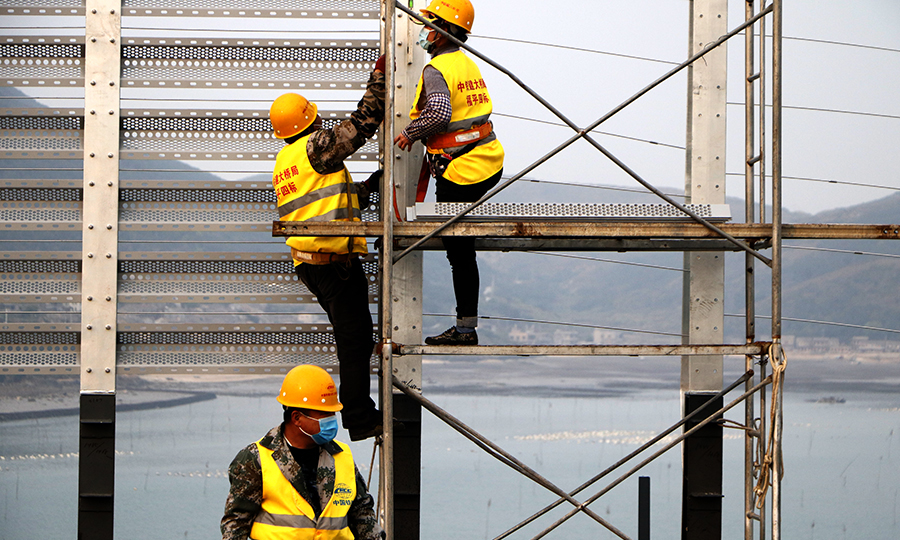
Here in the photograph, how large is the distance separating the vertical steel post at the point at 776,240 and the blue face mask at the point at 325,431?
2950mm

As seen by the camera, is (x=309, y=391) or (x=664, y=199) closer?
(x=309, y=391)

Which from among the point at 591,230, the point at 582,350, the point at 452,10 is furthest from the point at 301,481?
the point at 452,10

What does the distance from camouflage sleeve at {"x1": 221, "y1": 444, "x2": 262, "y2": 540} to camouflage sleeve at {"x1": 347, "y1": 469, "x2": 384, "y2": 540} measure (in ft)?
1.68

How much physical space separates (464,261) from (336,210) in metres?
0.93

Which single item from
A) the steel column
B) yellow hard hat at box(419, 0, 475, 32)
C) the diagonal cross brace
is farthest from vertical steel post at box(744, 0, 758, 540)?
yellow hard hat at box(419, 0, 475, 32)

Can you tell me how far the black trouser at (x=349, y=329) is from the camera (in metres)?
5.54

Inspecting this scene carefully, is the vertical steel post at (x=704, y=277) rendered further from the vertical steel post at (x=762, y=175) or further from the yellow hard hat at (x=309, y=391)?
the yellow hard hat at (x=309, y=391)

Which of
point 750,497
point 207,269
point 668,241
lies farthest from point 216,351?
point 750,497

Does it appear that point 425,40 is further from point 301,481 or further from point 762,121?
point 301,481

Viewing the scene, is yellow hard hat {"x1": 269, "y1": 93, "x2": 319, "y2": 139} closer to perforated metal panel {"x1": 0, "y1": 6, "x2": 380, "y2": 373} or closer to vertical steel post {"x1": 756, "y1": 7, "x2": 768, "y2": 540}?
perforated metal panel {"x1": 0, "y1": 6, "x2": 380, "y2": 373}

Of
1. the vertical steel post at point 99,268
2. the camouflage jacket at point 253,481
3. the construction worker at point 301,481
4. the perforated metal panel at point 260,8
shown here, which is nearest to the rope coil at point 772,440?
the construction worker at point 301,481

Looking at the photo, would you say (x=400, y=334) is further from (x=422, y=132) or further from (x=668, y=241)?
(x=668, y=241)

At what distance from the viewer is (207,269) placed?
652 centimetres

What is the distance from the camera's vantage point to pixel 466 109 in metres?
5.48
